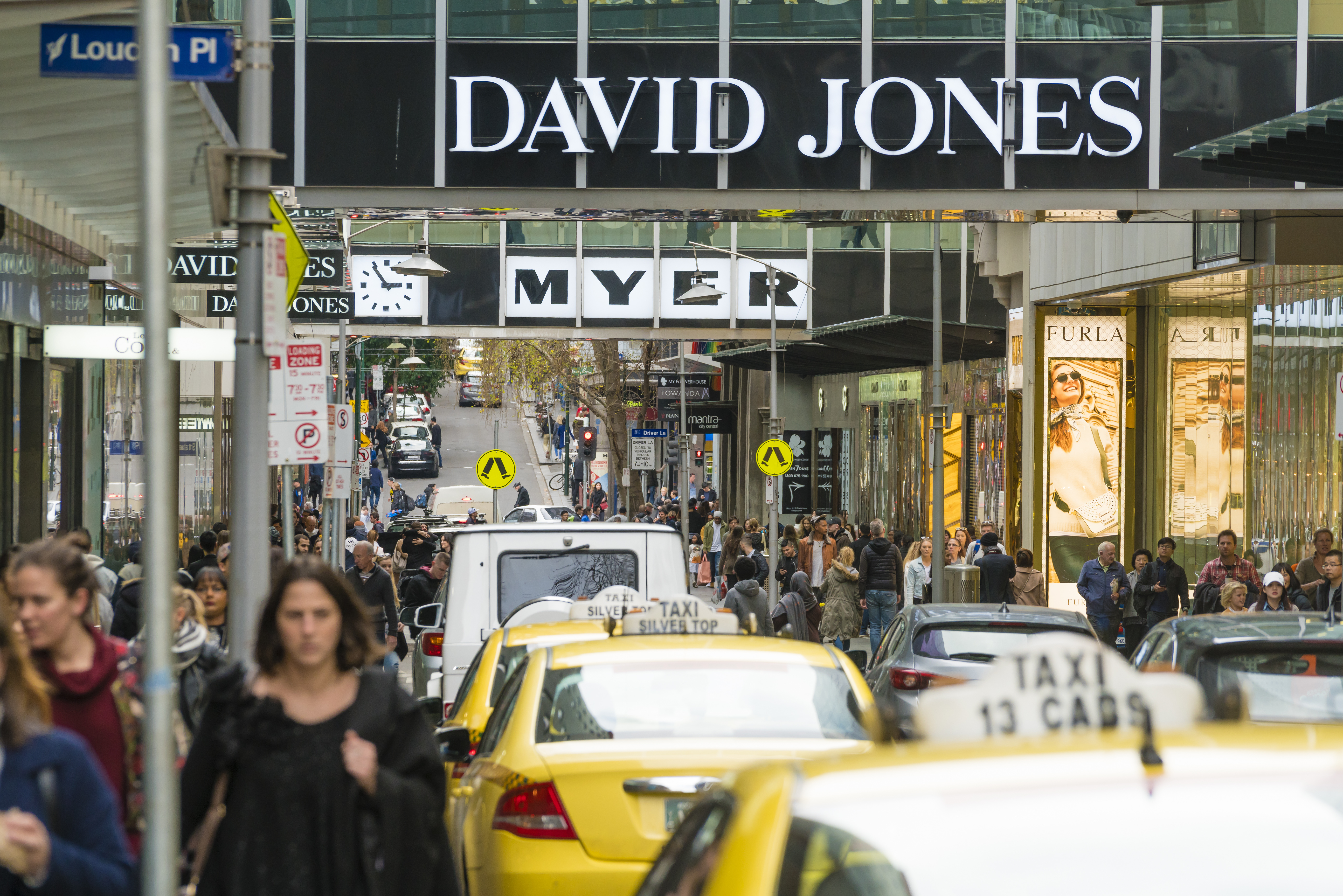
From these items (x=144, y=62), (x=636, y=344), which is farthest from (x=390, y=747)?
(x=636, y=344)

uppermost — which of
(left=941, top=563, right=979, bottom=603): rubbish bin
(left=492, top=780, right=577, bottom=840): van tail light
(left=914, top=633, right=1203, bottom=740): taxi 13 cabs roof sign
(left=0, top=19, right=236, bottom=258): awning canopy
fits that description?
(left=0, top=19, right=236, bottom=258): awning canopy

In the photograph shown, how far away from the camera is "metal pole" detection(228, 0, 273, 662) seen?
7016 mm

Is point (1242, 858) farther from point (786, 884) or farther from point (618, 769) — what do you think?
point (618, 769)

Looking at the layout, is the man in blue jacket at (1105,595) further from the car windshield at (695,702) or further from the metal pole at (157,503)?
the metal pole at (157,503)

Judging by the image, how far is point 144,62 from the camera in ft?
13.2

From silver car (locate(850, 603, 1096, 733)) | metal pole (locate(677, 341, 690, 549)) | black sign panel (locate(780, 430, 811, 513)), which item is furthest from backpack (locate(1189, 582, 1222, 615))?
black sign panel (locate(780, 430, 811, 513))

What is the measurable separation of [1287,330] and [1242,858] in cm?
2281

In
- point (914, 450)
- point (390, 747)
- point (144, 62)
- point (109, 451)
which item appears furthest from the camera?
point (914, 450)

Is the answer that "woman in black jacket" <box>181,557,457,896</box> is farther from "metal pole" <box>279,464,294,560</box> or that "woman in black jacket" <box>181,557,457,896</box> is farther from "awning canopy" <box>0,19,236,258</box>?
"metal pole" <box>279,464,294,560</box>

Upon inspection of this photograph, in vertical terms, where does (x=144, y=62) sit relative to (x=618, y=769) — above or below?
above

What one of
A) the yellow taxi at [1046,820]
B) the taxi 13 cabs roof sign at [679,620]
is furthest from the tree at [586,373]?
the yellow taxi at [1046,820]

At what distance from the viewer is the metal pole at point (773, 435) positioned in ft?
101

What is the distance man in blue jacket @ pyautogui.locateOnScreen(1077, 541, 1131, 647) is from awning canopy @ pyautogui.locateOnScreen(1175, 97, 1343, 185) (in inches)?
252

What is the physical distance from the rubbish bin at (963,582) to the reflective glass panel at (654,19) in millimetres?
8468
